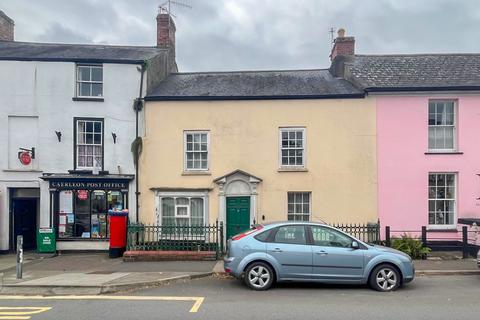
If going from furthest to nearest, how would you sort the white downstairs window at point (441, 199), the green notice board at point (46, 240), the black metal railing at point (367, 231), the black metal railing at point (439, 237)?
1. the white downstairs window at point (441, 199)
2. the green notice board at point (46, 240)
3. the black metal railing at point (439, 237)
4. the black metal railing at point (367, 231)

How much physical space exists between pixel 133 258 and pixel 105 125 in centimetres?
561

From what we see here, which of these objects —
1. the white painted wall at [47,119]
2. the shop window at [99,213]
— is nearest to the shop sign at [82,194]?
the shop window at [99,213]

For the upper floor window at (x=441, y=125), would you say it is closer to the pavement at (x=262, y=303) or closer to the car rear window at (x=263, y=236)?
the pavement at (x=262, y=303)

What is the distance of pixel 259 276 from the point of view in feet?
30.3

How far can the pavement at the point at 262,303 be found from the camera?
731cm

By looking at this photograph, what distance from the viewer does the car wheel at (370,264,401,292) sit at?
920 centimetres

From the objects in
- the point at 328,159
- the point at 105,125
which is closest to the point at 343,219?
the point at 328,159

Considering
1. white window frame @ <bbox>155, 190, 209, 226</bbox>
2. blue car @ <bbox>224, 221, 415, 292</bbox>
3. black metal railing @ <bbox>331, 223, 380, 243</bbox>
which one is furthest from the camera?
white window frame @ <bbox>155, 190, 209, 226</bbox>

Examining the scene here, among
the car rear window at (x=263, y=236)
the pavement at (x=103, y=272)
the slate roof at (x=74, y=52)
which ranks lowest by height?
the pavement at (x=103, y=272)

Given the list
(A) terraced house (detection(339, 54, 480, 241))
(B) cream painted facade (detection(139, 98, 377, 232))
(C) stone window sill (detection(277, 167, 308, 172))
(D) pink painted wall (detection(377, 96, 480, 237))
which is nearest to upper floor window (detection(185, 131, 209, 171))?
(B) cream painted facade (detection(139, 98, 377, 232))

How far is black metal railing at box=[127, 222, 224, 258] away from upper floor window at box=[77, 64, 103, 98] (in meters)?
5.60

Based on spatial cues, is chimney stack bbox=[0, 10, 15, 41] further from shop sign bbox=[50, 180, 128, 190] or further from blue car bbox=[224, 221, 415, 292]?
blue car bbox=[224, 221, 415, 292]

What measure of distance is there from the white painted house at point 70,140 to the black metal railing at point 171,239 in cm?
184

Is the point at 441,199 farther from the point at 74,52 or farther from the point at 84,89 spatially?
the point at 74,52
